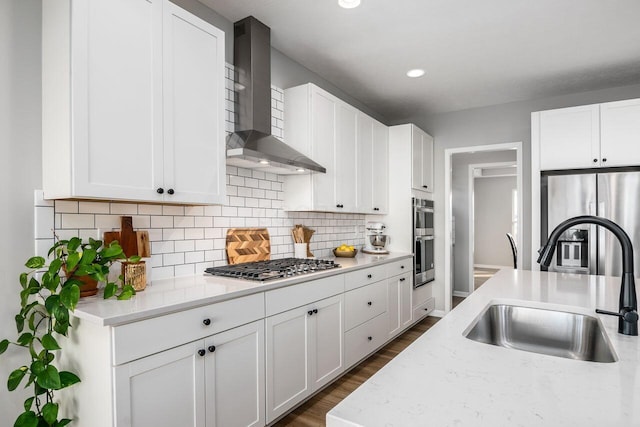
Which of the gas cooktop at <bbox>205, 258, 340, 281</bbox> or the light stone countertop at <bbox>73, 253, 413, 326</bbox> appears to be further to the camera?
the gas cooktop at <bbox>205, 258, 340, 281</bbox>

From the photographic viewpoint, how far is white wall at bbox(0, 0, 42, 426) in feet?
5.05

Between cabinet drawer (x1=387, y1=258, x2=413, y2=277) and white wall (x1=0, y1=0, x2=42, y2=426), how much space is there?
9.24ft

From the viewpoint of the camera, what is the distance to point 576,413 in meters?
0.67

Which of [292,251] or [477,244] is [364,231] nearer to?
[292,251]

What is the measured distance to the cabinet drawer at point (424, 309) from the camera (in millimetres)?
4246

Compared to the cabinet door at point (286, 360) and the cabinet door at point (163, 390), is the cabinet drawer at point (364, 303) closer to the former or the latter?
the cabinet door at point (286, 360)

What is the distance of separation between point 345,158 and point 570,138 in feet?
7.32

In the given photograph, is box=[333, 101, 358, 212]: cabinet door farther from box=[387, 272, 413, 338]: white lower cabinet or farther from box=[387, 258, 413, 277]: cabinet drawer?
box=[387, 272, 413, 338]: white lower cabinet

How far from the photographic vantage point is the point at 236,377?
1840 mm

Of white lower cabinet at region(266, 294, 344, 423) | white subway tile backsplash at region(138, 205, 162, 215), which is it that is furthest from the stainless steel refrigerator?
white subway tile backsplash at region(138, 205, 162, 215)

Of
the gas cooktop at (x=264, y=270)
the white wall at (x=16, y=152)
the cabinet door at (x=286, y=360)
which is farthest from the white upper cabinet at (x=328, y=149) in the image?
the white wall at (x=16, y=152)

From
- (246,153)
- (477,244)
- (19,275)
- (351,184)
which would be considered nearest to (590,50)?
(351,184)

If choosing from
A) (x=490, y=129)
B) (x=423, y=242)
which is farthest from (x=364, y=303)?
(x=490, y=129)

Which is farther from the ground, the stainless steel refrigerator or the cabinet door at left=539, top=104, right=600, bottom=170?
the cabinet door at left=539, top=104, right=600, bottom=170
